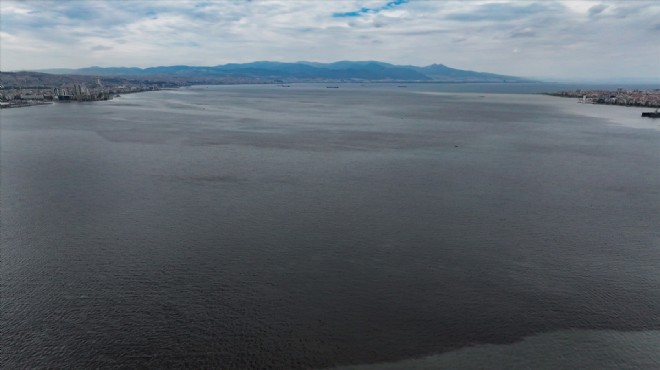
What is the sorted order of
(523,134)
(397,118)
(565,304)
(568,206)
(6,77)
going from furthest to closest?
1. (6,77)
2. (397,118)
3. (523,134)
4. (568,206)
5. (565,304)

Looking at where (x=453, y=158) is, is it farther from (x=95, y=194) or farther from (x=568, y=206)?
(x=95, y=194)

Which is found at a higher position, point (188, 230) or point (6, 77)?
point (6, 77)

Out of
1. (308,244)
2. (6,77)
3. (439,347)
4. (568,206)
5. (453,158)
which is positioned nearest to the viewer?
(439,347)

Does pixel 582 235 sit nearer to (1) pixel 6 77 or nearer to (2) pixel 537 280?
(2) pixel 537 280

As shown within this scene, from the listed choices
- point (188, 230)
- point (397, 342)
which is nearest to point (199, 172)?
point (188, 230)

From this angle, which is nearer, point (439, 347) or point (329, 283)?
point (439, 347)

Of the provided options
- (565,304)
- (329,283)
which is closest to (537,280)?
(565,304)
